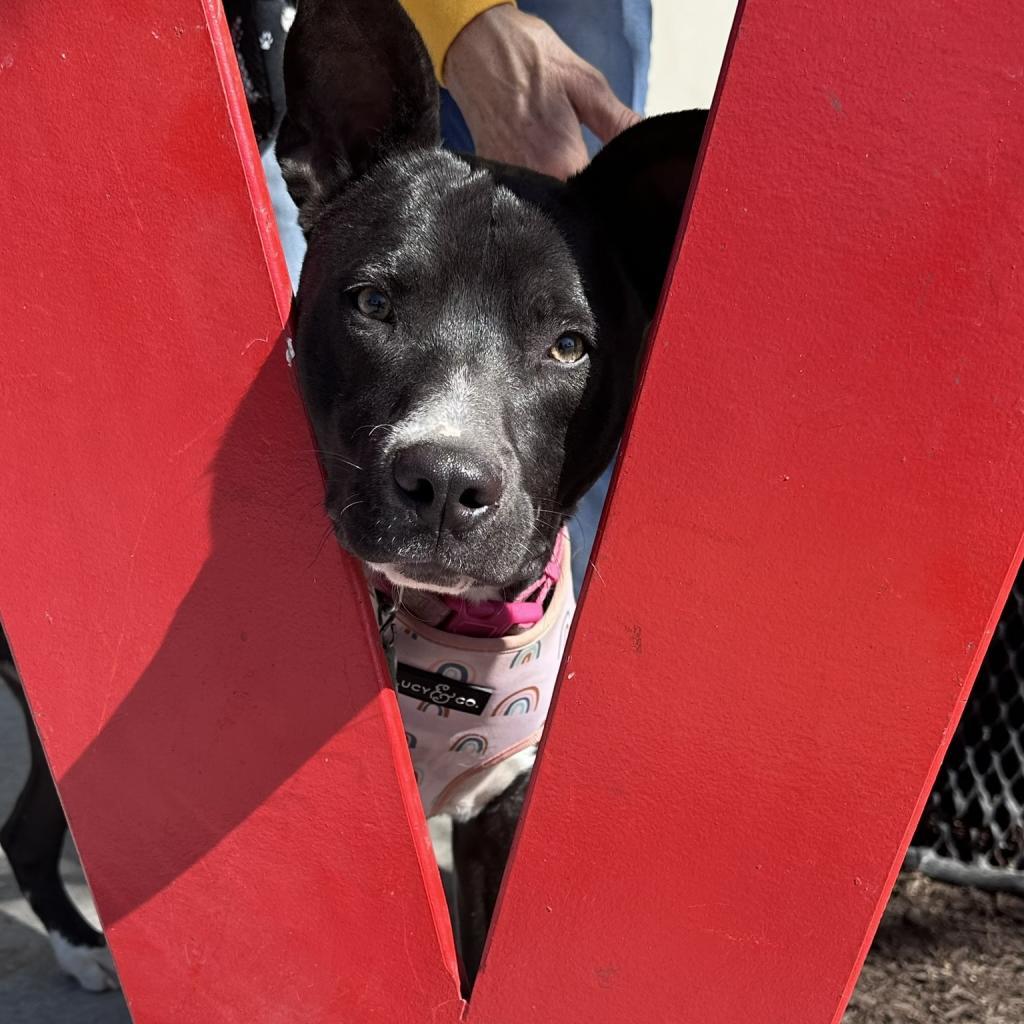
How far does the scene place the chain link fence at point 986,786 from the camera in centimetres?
302

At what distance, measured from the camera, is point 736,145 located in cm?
132

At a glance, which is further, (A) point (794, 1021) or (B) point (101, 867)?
(B) point (101, 867)

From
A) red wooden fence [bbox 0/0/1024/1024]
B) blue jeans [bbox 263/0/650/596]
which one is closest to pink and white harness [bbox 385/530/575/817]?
red wooden fence [bbox 0/0/1024/1024]

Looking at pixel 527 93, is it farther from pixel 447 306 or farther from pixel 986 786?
pixel 986 786

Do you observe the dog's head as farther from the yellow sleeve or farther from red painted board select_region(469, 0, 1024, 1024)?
the yellow sleeve

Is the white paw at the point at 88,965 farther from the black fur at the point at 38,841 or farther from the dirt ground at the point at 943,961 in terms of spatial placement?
the dirt ground at the point at 943,961

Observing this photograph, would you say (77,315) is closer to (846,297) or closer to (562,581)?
(846,297)

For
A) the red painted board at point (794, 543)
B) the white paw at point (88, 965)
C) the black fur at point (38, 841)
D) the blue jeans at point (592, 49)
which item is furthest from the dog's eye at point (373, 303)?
the white paw at point (88, 965)

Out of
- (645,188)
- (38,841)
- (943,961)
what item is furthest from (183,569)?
(943,961)

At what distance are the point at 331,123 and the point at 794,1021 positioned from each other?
6.03 ft

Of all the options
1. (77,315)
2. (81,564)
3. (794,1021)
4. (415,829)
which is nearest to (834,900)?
(794,1021)

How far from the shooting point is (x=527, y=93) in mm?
2521

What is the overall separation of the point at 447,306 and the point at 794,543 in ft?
2.69

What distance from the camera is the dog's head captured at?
1742mm
